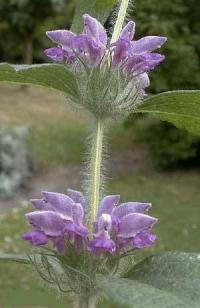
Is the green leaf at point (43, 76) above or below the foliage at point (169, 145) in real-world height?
above

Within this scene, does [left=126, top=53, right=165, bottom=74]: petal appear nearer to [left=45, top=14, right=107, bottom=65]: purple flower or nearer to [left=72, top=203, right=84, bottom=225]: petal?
[left=45, top=14, right=107, bottom=65]: purple flower

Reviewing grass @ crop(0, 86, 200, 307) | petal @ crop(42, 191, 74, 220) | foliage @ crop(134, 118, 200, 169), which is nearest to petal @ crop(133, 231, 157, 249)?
petal @ crop(42, 191, 74, 220)

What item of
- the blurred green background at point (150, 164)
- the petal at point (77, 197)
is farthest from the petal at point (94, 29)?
the blurred green background at point (150, 164)

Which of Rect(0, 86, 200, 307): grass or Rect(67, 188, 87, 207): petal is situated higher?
Rect(67, 188, 87, 207): petal

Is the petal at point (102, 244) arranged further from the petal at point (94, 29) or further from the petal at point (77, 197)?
the petal at point (94, 29)

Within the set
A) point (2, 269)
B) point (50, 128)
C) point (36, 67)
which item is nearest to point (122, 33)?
point (36, 67)

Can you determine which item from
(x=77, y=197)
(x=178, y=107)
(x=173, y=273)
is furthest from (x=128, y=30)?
(x=173, y=273)

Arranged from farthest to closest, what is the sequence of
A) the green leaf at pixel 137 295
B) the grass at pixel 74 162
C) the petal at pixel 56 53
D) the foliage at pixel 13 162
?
the foliage at pixel 13 162 < the grass at pixel 74 162 < the petal at pixel 56 53 < the green leaf at pixel 137 295
